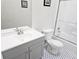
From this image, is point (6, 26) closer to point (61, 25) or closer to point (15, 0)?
point (15, 0)

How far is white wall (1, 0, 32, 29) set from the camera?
1.25 m

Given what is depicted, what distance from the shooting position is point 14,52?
1.00 meters

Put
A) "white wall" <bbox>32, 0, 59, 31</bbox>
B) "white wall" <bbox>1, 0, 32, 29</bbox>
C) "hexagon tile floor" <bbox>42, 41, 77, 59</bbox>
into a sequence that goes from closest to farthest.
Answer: "white wall" <bbox>1, 0, 32, 29</bbox> → "white wall" <bbox>32, 0, 59, 31</bbox> → "hexagon tile floor" <bbox>42, 41, 77, 59</bbox>

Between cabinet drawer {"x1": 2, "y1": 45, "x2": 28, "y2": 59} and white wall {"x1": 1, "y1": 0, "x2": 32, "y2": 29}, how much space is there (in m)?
0.59

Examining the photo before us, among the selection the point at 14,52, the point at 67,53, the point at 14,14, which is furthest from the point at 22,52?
the point at 67,53

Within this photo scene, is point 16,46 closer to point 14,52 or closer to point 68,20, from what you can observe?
point 14,52

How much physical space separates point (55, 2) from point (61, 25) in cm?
88

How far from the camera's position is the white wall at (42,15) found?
1.80 metres

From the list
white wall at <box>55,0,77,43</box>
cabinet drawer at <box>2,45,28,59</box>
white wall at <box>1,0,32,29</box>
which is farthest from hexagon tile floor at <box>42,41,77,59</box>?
white wall at <box>1,0,32,29</box>

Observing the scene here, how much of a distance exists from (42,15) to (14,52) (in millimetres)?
1410

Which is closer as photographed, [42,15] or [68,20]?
[42,15]

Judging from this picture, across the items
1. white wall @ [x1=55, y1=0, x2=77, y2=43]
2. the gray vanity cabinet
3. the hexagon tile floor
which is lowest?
the hexagon tile floor

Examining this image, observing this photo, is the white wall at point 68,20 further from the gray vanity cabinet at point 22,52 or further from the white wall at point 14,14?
the gray vanity cabinet at point 22,52

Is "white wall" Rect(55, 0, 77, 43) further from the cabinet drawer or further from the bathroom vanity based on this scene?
the cabinet drawer
